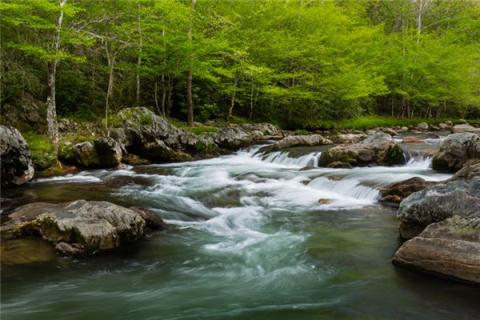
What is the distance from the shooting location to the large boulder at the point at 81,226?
251 inches

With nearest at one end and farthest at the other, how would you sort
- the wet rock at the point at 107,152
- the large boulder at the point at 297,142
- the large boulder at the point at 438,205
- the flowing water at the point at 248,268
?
the flowing water at the point at 248,268, the large boulder at the point at 438,205, the wet rock at the point at 107,152, the large boulder at the point at 297,142

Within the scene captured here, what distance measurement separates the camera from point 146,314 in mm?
4711

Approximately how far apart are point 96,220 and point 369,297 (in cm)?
441

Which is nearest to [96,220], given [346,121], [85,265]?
[85,265]

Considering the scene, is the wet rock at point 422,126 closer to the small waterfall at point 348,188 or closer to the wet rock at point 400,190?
the small waterfall at point 348,188

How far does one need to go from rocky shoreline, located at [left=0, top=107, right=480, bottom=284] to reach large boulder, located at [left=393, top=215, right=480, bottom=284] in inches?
0.4

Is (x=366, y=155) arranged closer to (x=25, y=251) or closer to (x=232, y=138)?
(x=232, y=138)

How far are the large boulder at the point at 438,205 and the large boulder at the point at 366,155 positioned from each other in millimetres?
6631

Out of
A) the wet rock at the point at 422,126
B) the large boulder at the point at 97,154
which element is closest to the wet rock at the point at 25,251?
the large boulder at the point at 97,154

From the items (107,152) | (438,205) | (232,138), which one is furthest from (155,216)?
(232,138)

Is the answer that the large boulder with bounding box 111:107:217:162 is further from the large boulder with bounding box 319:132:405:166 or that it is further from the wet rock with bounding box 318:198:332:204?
the wet rock with bounding box 318:198:332:204

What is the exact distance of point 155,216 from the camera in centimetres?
808

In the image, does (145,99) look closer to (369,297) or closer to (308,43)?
(308,43)

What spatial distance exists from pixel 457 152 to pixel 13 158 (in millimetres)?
12801
